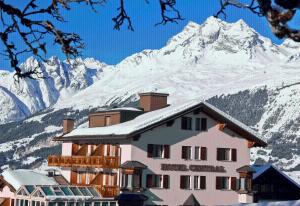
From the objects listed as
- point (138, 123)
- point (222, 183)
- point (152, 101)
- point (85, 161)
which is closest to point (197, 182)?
point (222, 183)

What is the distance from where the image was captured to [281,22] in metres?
6.62

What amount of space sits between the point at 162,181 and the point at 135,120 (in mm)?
6372

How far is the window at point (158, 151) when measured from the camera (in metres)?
56.8

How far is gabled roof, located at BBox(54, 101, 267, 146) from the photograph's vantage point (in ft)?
183

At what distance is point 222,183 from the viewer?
59.8 meters

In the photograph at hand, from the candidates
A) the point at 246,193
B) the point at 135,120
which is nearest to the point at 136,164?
the point at 135,120

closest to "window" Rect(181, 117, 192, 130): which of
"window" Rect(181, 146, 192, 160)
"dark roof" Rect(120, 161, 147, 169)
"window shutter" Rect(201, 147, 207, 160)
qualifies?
"window" Rect(181, 146, 192, 160)

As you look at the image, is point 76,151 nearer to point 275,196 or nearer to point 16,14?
point 275,196

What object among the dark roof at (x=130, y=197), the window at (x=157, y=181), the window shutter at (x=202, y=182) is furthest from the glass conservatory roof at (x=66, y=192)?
the dark roof at (x=130, y=197)

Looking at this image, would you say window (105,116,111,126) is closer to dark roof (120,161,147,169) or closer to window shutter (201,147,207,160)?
dark roof (120,161,147,169)

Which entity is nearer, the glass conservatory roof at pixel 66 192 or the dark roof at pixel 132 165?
the glass conservatory roof at pixel 66 192

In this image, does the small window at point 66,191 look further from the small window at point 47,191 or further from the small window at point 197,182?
the small window at point 197,182

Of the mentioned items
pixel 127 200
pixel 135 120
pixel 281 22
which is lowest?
pixel 127 200

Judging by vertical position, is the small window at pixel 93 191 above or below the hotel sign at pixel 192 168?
below
